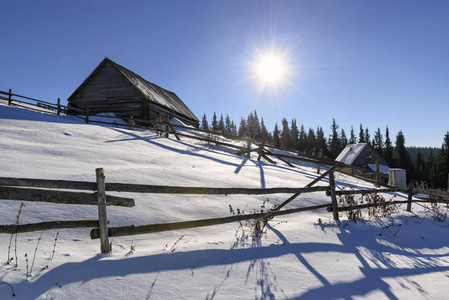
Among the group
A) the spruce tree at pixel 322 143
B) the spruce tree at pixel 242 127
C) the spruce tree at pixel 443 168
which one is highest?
the spruce tree at pixel 242 127

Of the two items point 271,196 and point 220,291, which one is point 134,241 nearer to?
point 220,291

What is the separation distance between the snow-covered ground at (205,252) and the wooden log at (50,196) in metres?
0.57

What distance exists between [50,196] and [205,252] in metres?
2.19

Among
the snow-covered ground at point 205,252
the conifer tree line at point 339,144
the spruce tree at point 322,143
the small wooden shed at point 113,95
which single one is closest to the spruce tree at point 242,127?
the conifer tree line at point 339,144

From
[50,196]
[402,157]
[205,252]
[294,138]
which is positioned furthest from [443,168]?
[50,196]

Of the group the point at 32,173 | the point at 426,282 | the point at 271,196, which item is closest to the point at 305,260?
the point at 426,282

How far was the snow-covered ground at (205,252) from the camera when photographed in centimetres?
261

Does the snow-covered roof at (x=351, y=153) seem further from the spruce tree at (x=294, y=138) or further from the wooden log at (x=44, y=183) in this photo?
the wooden log at (x=44, y=183)

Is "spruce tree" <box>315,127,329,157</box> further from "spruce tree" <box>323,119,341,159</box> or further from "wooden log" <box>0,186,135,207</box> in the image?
"wooden log" <box>0,186,135,207</box>

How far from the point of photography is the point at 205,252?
3559 millimetres

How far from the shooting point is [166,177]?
6988 millimetres

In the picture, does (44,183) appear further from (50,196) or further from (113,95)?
(113,95)

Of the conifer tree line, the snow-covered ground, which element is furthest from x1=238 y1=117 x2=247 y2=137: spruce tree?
the snow-covered ground

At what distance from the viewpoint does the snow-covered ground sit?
2613mm
